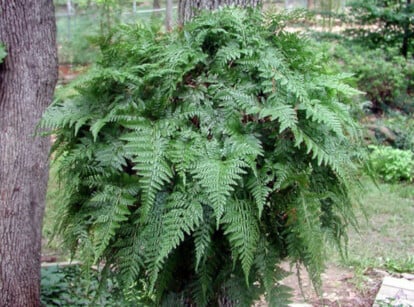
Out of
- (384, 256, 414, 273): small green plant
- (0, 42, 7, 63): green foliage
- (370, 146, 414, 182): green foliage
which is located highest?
(0, 42, 7, 63): green foliage

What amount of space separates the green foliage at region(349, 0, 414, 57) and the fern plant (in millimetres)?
8412

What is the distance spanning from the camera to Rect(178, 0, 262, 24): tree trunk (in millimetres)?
2307

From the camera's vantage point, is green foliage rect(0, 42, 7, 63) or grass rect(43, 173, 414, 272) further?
grass rect(43, 173, 414, 272)

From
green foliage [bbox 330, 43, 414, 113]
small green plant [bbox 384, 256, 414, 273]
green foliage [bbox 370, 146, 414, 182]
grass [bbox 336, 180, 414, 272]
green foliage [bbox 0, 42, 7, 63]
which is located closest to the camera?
green foliage [bbox 0, 42, 7, 63]

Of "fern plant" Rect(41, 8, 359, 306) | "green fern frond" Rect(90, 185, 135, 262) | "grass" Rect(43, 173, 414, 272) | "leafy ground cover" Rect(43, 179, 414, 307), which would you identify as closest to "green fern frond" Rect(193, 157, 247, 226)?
"fern plant" Rect(41, 8, 359, 306)

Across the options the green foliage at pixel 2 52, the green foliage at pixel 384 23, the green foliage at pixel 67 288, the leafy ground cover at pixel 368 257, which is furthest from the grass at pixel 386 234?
the green foliage at pixel 384 23

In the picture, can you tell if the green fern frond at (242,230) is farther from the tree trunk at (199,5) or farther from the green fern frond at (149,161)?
the tree trunk at (199,5)

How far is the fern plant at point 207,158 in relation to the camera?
61.6 inches

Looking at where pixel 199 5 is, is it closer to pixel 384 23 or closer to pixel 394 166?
pixel 394 166

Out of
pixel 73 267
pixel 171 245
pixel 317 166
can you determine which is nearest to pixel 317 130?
pixel 317 166

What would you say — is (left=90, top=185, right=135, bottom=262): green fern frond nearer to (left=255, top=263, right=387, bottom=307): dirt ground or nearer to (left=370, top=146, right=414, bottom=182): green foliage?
(left=255, top=263, right=387, bottom=307): dirt ground

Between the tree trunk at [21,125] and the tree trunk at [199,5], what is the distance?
1.32m

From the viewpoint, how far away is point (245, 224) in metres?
1.57

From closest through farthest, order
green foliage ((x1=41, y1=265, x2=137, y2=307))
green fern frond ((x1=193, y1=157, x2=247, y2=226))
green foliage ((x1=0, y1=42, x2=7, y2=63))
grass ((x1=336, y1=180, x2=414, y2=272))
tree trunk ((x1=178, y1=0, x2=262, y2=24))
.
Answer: green fern frond ((x1=193, y1=157, x2=247, y2=226)) < tree trunk ((x1=178, y1=0, x2=262, y2=24)) < green foliage ((x1=0, y1=42, x2=7, y2=63)) < green foliage ((x1=41, y1=265, x2=137, y2=307)) < grass ((x1=336, y1=180, x2=414, y2=272))
